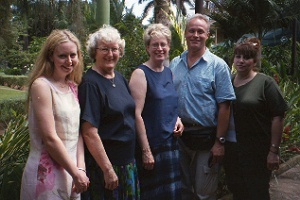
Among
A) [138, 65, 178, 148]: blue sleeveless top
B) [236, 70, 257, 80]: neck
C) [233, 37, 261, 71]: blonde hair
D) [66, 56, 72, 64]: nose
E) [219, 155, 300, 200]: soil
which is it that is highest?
[233, 37, 261, 71]: blonde hair

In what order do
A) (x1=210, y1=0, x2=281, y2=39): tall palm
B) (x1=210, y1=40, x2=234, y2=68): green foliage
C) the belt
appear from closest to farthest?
the belt < (x1=210, y1=40, x2=234, y2=68): green foliage < (x1=210, y1=0, x2=281, y2=39): tall palm

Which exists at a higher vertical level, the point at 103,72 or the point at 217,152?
the point at 103,72

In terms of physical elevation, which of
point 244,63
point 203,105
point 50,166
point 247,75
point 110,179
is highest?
point 244,63

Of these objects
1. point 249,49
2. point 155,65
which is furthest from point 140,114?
point 249,49

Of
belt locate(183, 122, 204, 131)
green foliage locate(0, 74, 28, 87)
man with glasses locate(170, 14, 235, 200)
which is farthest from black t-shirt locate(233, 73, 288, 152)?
green foliage locate(0, 74, 28, 87)

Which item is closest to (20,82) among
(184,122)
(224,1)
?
(224,1)

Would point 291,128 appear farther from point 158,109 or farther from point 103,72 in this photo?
point 103,72

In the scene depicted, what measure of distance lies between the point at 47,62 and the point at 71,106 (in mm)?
319

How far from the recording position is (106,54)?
280 centimetres

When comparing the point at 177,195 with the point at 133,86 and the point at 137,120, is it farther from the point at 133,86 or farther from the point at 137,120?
the point at 133,86

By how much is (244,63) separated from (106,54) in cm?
138

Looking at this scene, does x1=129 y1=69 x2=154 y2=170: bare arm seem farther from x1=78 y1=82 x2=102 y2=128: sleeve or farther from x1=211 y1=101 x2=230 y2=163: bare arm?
x1=211 y1=101 x2=230 y2=163: bare arm

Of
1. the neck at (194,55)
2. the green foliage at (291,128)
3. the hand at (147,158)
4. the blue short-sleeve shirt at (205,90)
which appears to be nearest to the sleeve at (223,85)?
the blue short-sleeve shirt at (205,90)

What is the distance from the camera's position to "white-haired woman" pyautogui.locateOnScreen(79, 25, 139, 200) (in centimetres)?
268
